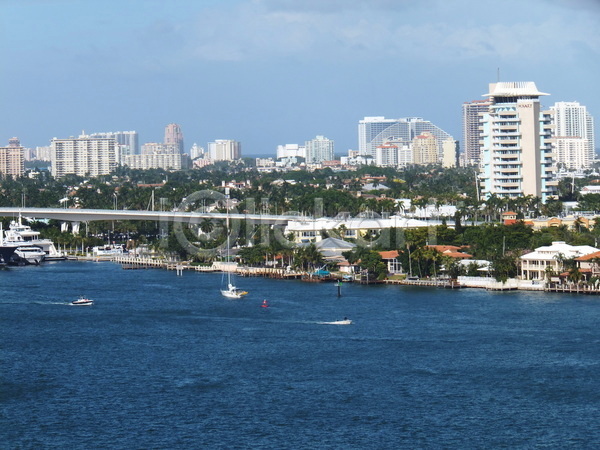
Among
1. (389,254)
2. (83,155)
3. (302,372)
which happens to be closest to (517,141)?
(389,254)

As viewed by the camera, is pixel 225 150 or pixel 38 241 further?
pixel 225 150

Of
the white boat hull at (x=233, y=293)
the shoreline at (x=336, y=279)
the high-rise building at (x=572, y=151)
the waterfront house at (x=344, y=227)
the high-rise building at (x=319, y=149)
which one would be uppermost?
the high-rise building at (x=319, y=149)

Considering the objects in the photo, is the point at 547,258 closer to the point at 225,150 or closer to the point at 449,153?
the point at 449,153

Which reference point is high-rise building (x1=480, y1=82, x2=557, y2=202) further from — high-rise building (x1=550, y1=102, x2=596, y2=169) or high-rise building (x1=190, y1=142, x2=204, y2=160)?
high-rise building (x1=190, y1=142, x2=204, y2=160)

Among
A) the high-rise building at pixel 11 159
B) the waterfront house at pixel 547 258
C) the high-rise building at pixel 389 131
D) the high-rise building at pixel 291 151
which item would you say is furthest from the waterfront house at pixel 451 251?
the high-rise building at pixel 291 151

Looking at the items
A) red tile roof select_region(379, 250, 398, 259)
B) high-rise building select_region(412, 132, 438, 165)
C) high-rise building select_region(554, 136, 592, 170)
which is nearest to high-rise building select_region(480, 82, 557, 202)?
red tile roof select_region(379, 250, 398, 259)

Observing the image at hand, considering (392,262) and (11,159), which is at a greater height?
(11,159)

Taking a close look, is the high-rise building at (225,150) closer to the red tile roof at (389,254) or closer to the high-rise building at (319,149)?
the high-rise building at (319,149)
